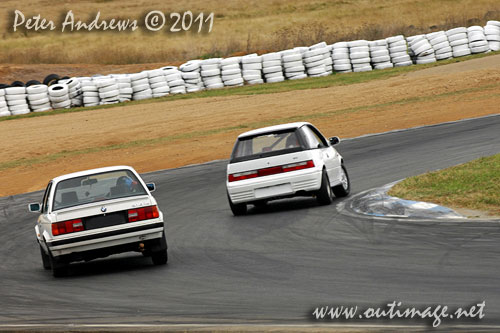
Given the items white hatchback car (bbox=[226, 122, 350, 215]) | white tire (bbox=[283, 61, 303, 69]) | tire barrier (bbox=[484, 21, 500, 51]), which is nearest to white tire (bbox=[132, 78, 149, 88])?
white tire (bbox=[283, 61, 303, 69])

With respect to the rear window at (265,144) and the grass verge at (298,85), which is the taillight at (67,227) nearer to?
the rear window at (265,144)

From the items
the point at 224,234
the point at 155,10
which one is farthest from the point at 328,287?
the point at 155,10

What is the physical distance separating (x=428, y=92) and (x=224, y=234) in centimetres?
2227

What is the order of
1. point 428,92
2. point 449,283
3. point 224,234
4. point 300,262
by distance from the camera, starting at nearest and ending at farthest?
point 449,283 < point 300,262 < point 224,234 < point 428,92

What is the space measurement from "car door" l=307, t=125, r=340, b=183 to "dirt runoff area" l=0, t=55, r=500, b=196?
953 cm

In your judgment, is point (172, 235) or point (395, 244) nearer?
point (395, 244)

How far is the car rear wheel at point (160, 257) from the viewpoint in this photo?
36.4 feet

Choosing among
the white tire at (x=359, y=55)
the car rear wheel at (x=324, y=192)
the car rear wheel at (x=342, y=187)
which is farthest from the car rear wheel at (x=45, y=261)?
the white tire at (x=359, y=55)

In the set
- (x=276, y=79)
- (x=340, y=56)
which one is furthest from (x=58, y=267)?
(x=340, y=56)

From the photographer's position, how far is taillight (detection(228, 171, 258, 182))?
1455 centimetres

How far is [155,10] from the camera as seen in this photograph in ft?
310

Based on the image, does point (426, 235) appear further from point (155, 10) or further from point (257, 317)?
point (155, 10)

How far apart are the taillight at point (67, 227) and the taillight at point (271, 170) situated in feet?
14.2

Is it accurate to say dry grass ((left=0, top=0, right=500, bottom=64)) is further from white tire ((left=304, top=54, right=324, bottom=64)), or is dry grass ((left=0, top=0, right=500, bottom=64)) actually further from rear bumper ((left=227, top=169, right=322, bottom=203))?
rear bumper ((left=227, top=169, right=322, bottom=203))
